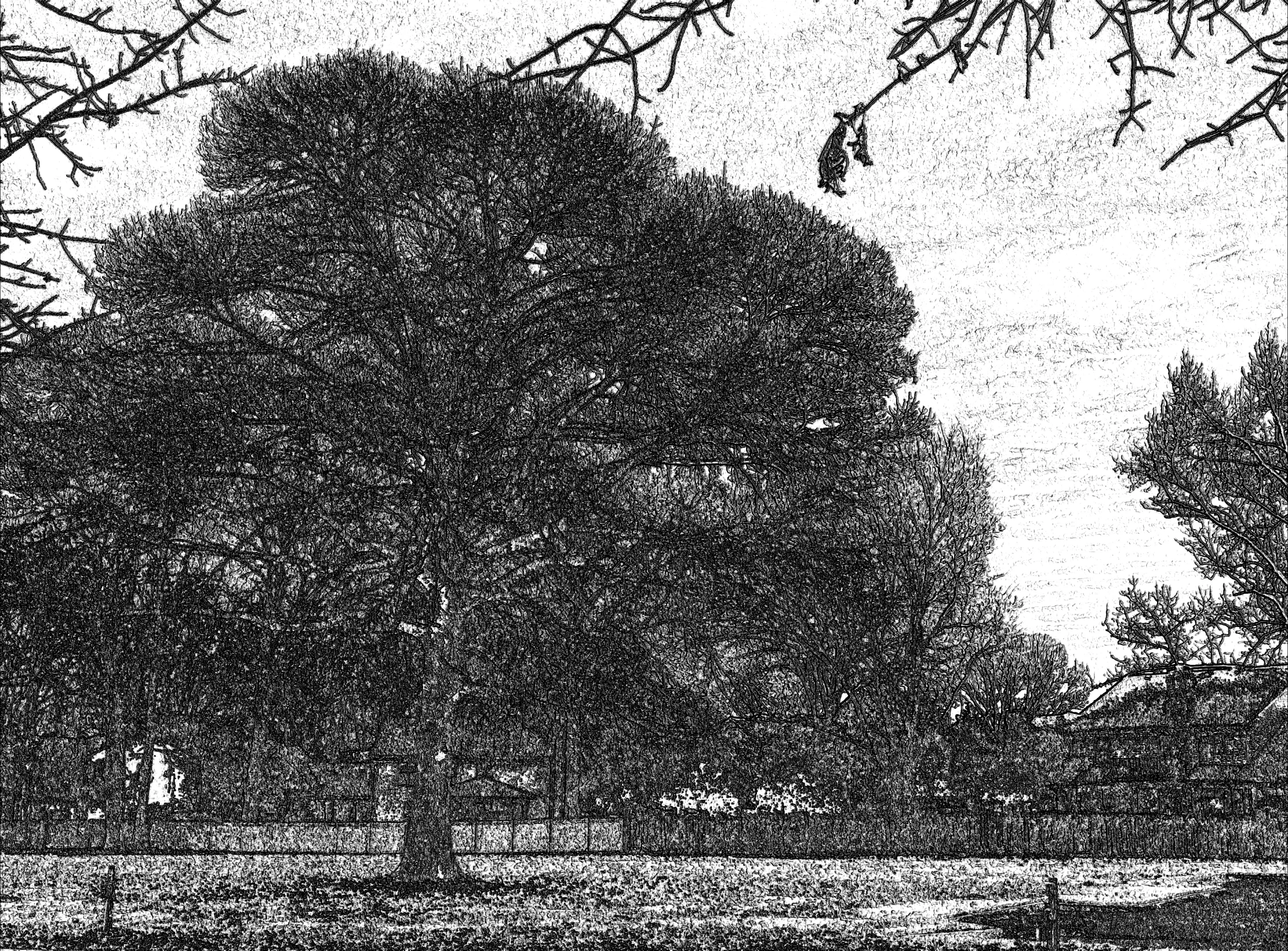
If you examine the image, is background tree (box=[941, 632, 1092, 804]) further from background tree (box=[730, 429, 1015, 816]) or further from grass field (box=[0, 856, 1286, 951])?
grass field (box=[0, 856, 1286, 951])

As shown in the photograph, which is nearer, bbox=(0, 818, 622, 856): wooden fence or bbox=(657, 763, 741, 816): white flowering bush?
bbox=(0, 818, 622, 856): wooden fence

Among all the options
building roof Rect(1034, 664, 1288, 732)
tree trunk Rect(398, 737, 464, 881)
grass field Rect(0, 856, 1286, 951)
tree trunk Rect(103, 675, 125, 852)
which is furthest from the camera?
tree trunk Rect(103, 675, 125, 852)

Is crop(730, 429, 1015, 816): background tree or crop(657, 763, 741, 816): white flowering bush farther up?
crop(730, 429, 1015, 816): background tree

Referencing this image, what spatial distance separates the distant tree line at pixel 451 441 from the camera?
18.3 metres

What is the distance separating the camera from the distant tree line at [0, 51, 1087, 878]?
18297 mm

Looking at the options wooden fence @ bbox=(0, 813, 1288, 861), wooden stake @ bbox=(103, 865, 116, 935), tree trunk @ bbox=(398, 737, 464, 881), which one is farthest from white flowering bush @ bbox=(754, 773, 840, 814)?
wooden stake @ bbox=(103, 865, 116, 935)

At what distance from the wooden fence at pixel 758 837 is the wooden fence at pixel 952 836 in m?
0.02

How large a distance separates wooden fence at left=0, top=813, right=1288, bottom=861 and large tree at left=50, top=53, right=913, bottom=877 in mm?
8971

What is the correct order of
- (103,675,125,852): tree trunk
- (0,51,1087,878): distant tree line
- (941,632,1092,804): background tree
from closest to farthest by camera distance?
1. (0,51,1087,878): distant tree line
2. (103,675,125,852): tree trunk
3. (941,632,1092,804): background tree

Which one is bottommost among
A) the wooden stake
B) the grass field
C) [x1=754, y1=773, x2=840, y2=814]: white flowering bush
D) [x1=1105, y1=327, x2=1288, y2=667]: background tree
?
the grass field

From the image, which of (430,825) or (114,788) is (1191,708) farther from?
(114,788)

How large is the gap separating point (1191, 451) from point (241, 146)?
1714cm

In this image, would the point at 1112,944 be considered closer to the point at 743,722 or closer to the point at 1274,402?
the point at 743,722

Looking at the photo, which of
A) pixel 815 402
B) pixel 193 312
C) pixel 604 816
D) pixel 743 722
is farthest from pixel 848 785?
pixel 193 312
